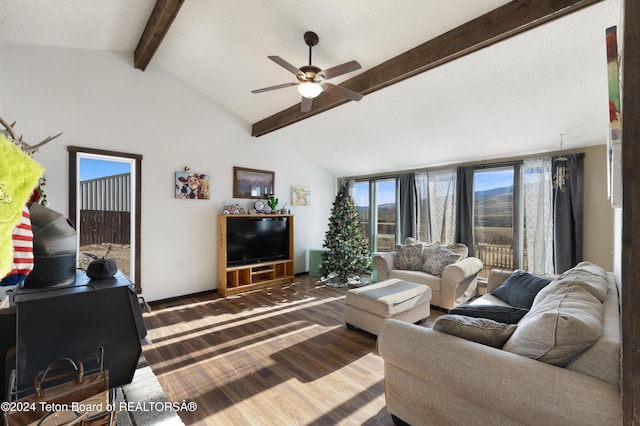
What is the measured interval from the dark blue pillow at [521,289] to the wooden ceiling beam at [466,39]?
2151 mm

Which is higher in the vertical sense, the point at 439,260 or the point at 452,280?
the point at 439,260

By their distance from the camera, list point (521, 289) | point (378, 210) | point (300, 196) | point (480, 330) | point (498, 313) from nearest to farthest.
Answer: point (480, 330), point (498, 313), point (521, 289), point (300, 196), point (378, 210)

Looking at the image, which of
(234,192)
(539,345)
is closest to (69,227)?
(539,345)

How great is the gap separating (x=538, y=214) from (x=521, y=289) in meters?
1.83

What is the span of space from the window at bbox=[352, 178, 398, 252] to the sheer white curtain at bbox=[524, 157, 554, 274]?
2.15m

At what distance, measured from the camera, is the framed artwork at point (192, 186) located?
4188 mm

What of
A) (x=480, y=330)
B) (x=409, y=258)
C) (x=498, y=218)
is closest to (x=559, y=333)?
(x=480, y=330)

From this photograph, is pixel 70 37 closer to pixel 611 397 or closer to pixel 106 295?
pixel 106 295

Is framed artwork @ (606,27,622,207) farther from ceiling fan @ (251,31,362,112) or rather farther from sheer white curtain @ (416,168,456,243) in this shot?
sheer white curtain @ (416,168,456,243)

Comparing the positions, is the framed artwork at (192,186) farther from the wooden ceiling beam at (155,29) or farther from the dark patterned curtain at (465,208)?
the dark patterned curtain at (465,208)

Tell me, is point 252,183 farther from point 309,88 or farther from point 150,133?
point 309,88

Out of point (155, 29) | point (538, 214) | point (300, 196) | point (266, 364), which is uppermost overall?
point (155, 29)

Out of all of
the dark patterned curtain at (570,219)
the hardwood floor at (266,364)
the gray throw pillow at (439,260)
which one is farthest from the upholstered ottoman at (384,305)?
the dark patterned curtain at (570,219)

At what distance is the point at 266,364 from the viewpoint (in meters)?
2.45
